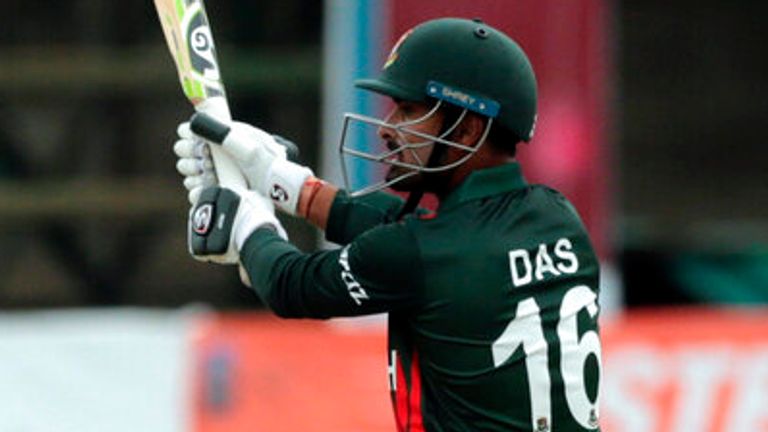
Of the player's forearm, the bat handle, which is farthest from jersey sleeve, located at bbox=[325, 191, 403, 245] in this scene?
the bat handle

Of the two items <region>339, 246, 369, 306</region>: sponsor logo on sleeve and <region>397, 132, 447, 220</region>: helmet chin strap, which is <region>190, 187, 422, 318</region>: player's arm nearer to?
<region>339, 246, 369, 306</region>: sponsor logo on sleeve

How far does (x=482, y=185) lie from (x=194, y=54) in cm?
78

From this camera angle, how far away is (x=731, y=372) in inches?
321

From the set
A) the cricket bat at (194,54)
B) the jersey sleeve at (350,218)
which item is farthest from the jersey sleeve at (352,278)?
the cricket bat at (194,54)

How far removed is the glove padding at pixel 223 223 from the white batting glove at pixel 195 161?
7 cm

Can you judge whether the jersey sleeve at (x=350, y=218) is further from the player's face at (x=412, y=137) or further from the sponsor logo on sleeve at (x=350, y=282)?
the sponsor logo on sleeve at (x=350, y=282)

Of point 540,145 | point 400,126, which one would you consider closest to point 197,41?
point 400,126

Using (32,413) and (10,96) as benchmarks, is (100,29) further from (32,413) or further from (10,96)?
(32,413)

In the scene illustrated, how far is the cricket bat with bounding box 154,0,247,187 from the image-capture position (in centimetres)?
490

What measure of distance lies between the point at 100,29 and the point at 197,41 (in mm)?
7459

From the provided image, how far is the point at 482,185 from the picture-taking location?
4582mm

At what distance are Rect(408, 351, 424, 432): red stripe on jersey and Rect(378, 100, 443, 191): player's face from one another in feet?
Result: 1.21

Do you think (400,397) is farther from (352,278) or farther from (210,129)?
(210,129)

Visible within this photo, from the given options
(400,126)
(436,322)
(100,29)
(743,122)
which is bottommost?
(743,122)
